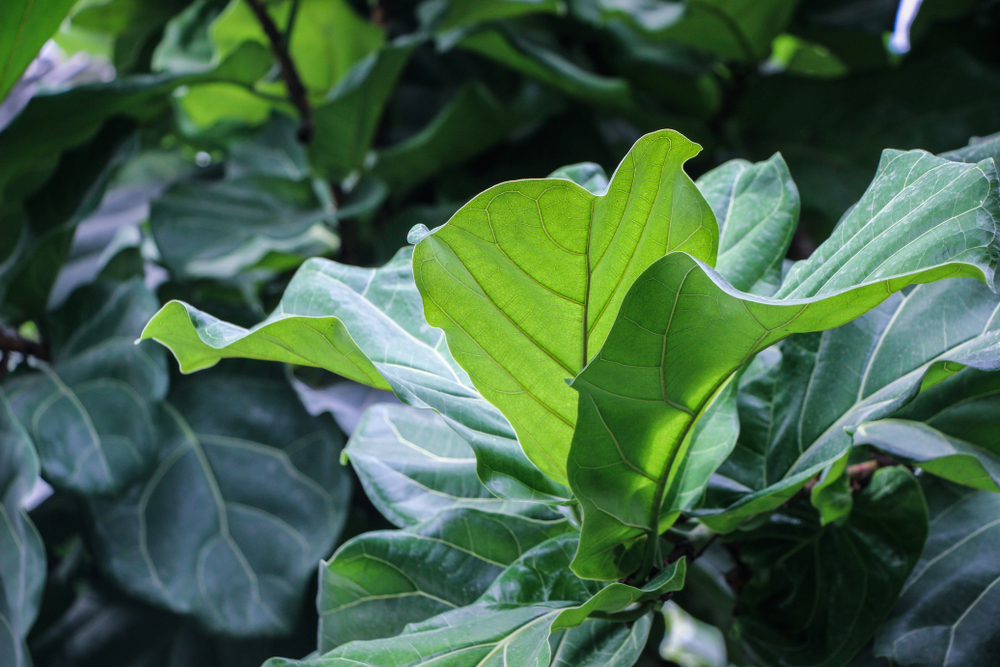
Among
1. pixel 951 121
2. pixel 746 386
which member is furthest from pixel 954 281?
pixel 951 121

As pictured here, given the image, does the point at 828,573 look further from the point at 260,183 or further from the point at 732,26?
the point at 260,183

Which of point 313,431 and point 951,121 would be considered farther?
point 951,121

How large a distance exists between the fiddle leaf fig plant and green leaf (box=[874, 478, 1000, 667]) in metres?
0.01

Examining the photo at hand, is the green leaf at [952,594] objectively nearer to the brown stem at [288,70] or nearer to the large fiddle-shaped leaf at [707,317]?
the large fiddle-shaped leaf at [707,317]

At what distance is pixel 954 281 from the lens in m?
0.43

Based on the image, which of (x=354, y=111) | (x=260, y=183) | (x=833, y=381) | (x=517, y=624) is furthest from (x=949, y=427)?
(x=260, y=183)

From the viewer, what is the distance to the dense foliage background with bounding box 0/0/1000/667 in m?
0.69

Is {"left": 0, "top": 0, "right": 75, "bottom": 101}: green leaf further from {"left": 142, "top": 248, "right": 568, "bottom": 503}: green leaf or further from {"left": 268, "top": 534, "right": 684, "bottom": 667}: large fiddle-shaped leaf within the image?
{"left": 268, "top": 534, "right": 684, "bottom": 667}: large fiddle-shaped leaf

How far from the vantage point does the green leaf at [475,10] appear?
2.53 ft

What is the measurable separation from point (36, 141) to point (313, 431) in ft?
1.42

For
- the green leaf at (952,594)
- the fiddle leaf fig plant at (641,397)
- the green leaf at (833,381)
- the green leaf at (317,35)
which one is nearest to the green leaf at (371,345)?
the fiddle leaf fig plant at (641,397)

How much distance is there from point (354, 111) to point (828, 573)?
0.68m

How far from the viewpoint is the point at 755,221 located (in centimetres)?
46

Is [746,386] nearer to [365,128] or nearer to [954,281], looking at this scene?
A: [954,281]
